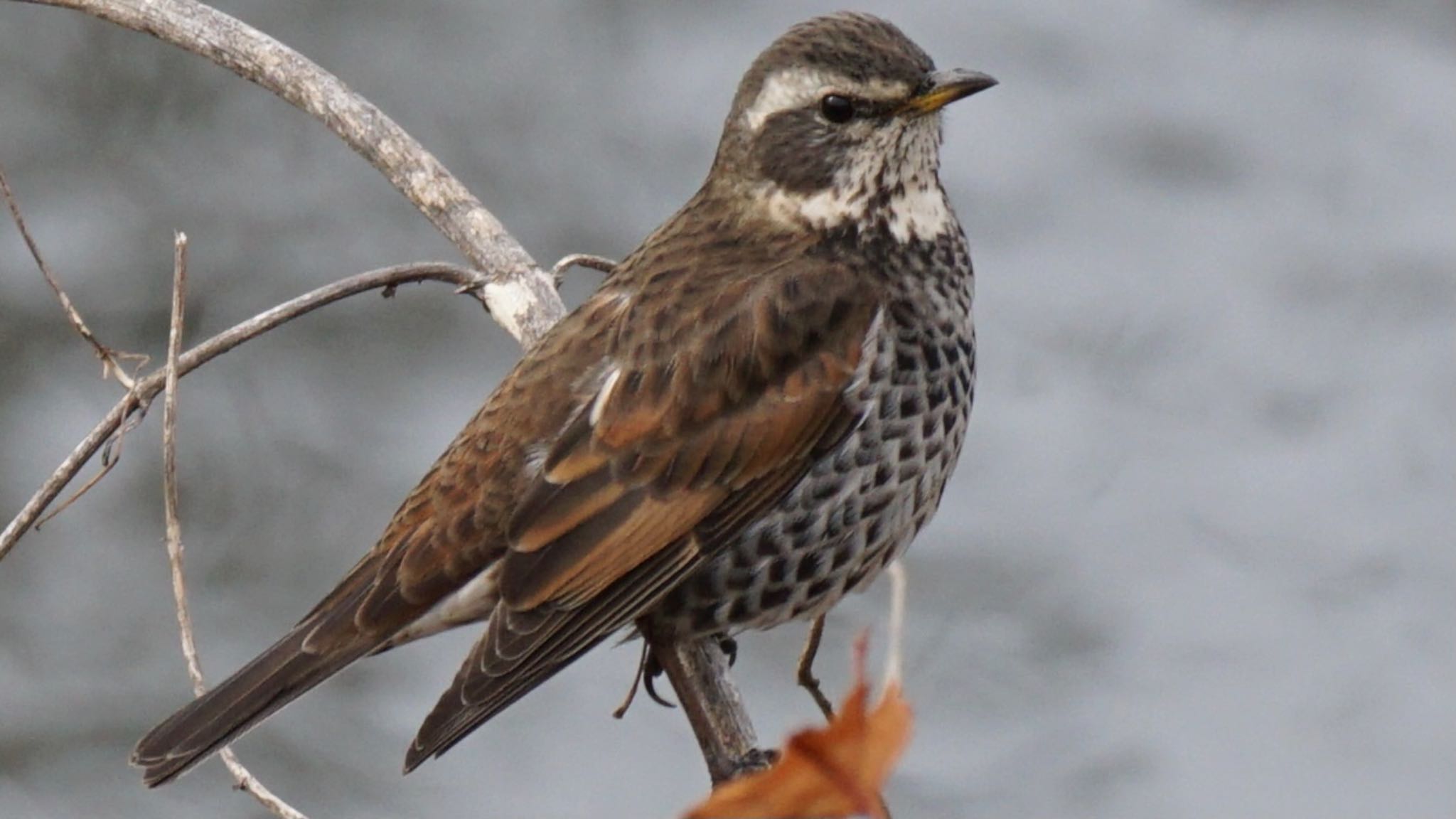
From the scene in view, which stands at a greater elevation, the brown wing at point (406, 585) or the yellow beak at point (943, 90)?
the yellow beak at point (943, 90)

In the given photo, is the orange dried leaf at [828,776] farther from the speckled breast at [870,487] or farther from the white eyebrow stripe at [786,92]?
the white eyebrow stripe at [786,92]

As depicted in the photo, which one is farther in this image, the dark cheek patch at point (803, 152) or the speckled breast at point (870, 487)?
the dark cheek patch at point (803, 152)

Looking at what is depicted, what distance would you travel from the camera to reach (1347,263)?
33.3 feet

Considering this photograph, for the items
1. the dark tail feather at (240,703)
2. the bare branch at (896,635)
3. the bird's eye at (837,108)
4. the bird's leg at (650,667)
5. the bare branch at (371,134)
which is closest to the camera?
the bare branch at (896,635)

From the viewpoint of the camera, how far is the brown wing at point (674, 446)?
5559 mm

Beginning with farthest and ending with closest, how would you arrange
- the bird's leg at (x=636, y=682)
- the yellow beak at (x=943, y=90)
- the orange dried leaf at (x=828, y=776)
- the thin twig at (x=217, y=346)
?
the bird's leg at (x=636, y=682), the yellow beak at (x=943, y=90), the thin twig at (x=217, y=346), the orange dried leaf at (x=828, y=776)

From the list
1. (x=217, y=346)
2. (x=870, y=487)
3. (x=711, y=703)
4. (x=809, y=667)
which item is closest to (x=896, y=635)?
(x=809, y=667)

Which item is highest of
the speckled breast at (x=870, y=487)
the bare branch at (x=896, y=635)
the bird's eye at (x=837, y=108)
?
the bird's eye at (x=837, y=108)

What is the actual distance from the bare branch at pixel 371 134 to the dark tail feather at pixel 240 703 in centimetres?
100

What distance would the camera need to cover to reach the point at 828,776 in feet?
8.83

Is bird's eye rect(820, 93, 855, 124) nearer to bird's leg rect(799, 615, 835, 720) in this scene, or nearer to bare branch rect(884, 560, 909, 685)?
bird's leg rect(799, 615, 835, 720)

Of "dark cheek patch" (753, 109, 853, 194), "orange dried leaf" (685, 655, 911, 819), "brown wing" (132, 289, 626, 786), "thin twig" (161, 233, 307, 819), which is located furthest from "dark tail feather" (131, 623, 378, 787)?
"orange dried leaf" (685, 655, 911, 819)

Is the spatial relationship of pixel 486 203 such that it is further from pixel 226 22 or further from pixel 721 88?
pixel 226 22

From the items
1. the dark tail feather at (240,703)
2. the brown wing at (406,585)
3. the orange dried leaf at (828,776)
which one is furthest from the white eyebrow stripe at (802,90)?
the orange dried leaf at (828,776)
